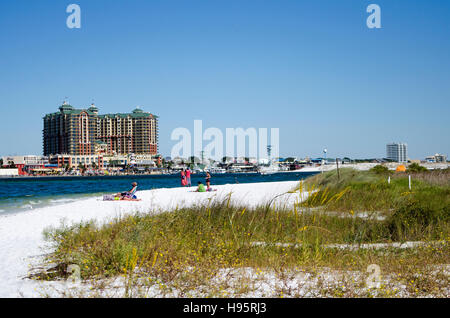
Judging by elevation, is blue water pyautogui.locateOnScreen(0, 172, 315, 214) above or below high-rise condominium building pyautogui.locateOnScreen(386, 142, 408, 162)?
below

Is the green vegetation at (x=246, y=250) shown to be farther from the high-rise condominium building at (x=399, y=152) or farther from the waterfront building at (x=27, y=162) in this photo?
the waterfront building at (x=27, y=162)

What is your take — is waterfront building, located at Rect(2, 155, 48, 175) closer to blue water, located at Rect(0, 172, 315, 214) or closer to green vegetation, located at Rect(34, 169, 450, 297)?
blue water, located at Rect(0, 172, 315, 214)

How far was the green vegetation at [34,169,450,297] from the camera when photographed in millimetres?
4758

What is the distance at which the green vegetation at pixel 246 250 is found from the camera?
15.6 feet

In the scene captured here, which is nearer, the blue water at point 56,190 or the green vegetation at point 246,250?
the green vegetation at point 246,250

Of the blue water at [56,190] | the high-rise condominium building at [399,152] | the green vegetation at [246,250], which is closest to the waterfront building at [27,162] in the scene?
the blue water at [56,190]

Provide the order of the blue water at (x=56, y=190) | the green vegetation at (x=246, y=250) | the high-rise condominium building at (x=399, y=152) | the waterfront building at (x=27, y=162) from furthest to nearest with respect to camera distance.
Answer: the waterfront building at (x=27, y=162), the high-rise condominium building at (x=399, y=152), the blue water at (x=56, y=190), the green vegetation at (x=246, y=250)

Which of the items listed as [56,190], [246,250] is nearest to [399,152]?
[56,190]

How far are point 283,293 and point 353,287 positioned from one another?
2.81 ft

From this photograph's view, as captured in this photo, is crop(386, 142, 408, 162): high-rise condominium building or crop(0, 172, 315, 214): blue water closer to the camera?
crop(0, 172, 315, 214): blue water

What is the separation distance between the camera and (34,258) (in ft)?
21.4

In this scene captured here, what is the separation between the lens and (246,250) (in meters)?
6.12

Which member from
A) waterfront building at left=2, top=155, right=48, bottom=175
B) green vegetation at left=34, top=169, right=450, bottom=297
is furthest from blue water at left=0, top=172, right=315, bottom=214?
waterfront building at left=2, top=155, right=48, bottom=175

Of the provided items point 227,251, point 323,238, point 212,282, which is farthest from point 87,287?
point 323,238
